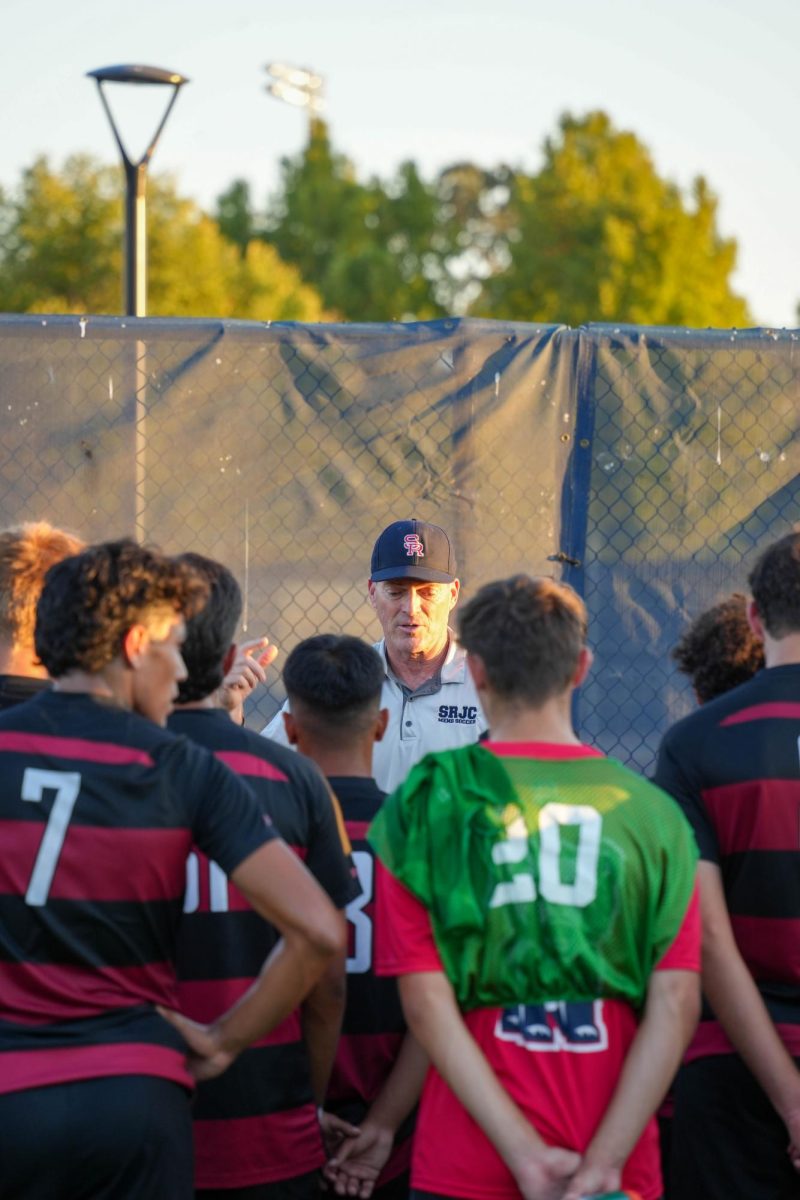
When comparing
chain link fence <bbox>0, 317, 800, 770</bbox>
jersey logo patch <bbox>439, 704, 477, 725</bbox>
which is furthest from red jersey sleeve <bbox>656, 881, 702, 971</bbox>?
chain link fence <bbox>0, 317, 800, 770</bbox>

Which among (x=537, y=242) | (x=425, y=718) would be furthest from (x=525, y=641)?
(x=537, y=242)

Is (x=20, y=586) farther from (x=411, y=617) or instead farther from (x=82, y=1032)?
(x=411, y=617)

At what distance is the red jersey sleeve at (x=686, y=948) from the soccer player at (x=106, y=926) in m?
0.62

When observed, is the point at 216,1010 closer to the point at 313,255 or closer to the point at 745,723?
Result: the point at 745,723

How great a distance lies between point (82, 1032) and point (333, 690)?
1.07 metres

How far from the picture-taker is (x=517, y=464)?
5.22m

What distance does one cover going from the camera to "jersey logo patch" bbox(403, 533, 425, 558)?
15.8 ft

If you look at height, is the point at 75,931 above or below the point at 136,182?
below

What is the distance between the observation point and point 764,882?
298cm

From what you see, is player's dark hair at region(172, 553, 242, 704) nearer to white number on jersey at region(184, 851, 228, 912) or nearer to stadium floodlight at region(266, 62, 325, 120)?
white number on jersey at region(184, 851, 228, 912)

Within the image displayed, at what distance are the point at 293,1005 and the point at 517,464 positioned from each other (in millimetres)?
2915

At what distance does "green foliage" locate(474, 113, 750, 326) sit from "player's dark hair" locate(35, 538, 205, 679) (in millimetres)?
22027

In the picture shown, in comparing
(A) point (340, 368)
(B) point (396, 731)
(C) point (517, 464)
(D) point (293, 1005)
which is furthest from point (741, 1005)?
(A) point (340, 368)

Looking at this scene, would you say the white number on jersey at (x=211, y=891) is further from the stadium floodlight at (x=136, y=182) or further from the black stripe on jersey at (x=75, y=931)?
the stadium floodlight at (x=136, y=182)
